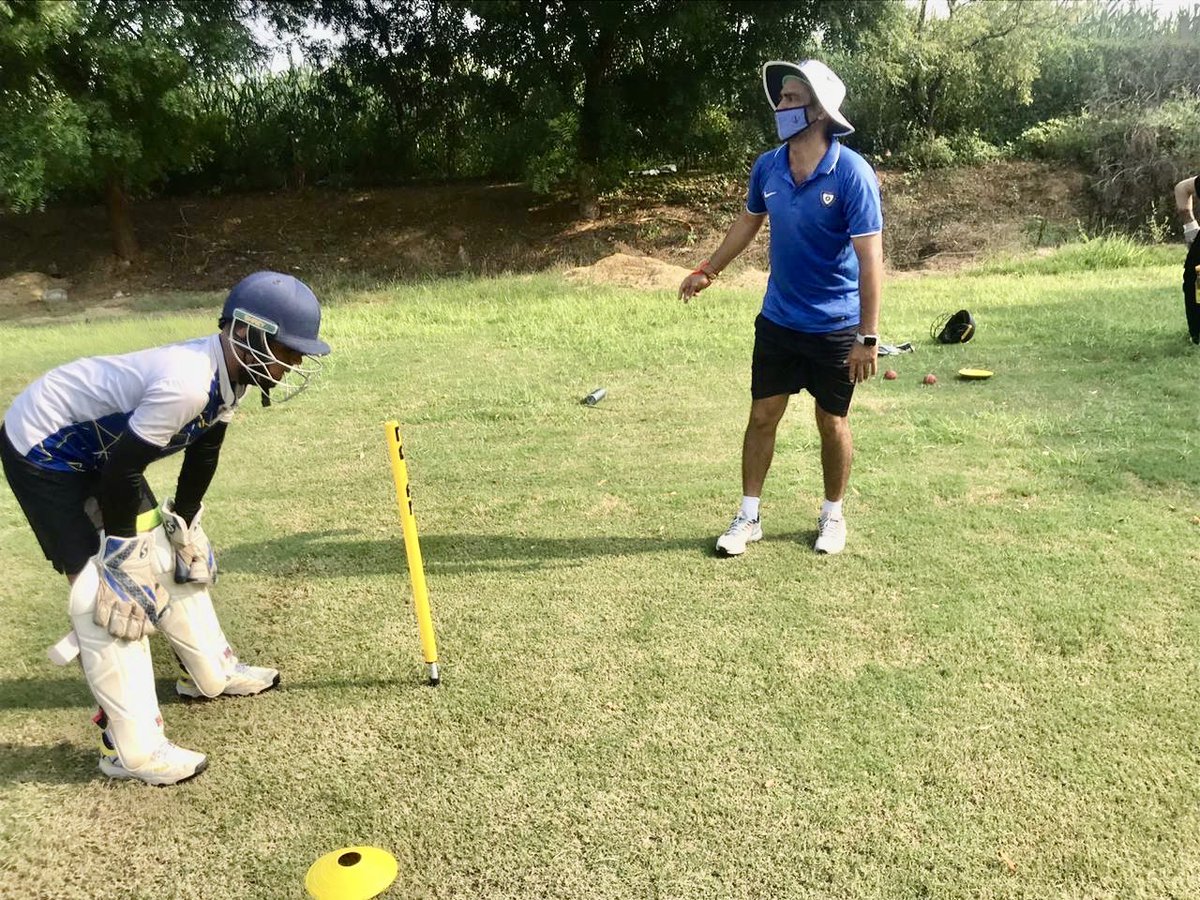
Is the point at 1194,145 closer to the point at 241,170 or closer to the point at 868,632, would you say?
the point at 868,632

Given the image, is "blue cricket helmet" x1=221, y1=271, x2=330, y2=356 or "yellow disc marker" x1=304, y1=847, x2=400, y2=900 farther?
"blue cricket helmet" x1=221, y1=271, x2=330, y2=356

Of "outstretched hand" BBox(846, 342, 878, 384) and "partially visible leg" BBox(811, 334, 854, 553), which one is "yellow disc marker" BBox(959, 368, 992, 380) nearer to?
"partially visible leg" BBox(811, 334, 854, 553)

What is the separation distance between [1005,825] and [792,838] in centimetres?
68

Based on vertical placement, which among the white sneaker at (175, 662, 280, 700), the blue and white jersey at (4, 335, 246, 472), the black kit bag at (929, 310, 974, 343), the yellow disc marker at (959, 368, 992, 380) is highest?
the blue and white jersey at (4, 335, 246, 472)

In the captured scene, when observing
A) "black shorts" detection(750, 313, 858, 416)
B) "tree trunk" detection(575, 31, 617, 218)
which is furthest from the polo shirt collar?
"tree trunk" detection(575, 31, 617, 218)

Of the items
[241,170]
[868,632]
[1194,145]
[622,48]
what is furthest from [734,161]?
[868,632]

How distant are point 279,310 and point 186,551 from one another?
103 centimetres

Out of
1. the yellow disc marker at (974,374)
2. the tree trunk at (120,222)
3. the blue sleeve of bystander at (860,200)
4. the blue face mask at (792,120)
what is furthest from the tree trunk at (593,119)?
the blue sleeve of bystander at (860,200)

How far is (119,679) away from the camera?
9.64ft

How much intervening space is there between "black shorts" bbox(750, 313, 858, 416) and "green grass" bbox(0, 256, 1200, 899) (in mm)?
846

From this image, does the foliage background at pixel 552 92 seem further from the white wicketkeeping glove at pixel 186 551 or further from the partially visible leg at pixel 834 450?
the white wicketkeeping glove at pixel 186 551

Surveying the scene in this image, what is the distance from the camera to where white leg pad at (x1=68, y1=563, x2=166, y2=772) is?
286cm

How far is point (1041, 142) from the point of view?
19219 millimetres

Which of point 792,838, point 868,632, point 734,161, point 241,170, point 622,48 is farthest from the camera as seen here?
point 241,170
